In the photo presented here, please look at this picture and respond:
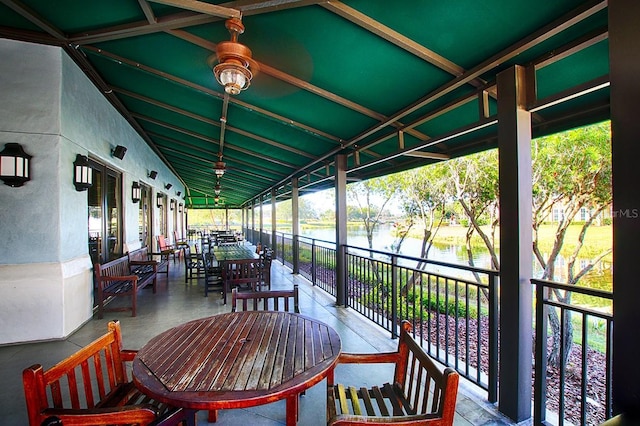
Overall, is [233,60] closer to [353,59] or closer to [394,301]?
[353,59]

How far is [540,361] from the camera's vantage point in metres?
1.97

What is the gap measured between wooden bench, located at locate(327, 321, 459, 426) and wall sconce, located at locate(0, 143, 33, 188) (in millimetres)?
3871

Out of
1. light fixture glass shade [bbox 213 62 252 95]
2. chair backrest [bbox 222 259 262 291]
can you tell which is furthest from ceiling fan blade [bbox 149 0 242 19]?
chair backrest [bbox 222 259 262 291]

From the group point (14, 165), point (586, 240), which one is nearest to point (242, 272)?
point (14, 165)

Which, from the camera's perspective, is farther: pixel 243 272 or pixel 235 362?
pixel 243 272

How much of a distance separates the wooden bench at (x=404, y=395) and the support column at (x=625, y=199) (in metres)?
0.81

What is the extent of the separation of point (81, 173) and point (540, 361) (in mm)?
5123

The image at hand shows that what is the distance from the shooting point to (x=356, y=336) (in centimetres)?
352

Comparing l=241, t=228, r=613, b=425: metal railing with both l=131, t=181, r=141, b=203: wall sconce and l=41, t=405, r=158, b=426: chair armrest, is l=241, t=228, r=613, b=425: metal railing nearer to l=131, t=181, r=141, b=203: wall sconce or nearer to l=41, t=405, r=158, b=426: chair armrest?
l=41, t=405, r=158, b=426: chair armrest

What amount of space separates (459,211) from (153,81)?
8644 mm

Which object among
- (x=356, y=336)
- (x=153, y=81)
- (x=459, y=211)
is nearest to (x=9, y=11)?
(x=153, y=81)

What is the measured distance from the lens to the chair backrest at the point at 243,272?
462cm

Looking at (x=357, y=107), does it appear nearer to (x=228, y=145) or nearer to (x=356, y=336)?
(x=356, y=336)

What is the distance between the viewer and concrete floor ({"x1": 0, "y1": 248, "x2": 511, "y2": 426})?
2072 millimetres
